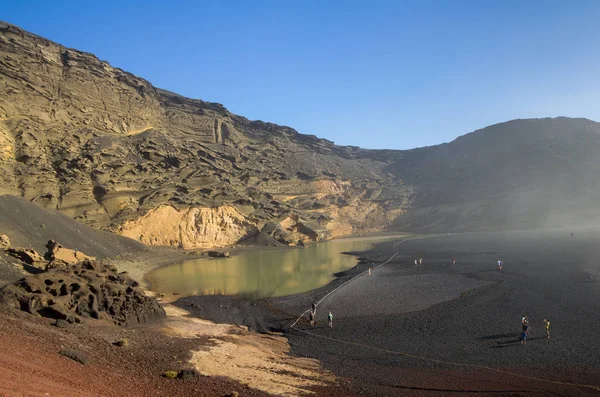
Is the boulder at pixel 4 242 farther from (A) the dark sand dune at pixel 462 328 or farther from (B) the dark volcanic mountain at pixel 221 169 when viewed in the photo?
(A) the dark sand dune at pixel 462 328

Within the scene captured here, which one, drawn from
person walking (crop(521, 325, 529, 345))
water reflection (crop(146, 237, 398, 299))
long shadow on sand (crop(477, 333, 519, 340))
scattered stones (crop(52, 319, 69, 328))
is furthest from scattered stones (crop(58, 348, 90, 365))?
water reflection (crop(146, 237, 398, 299))

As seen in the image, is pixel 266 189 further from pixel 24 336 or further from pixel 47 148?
pixel 24 336

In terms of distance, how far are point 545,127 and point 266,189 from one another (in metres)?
104

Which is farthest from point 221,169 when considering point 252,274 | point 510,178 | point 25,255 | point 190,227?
Result: point 510,178

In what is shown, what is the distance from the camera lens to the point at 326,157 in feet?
392

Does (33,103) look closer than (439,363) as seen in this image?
No

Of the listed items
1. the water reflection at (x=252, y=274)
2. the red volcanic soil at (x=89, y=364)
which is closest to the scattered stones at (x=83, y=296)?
the red volcanic soil at (x=89, y=364)

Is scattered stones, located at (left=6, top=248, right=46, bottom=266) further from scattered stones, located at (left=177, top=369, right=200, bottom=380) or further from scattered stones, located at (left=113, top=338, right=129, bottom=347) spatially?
scattered stones, located at (left=177, top=369, right=200, bottom=380)

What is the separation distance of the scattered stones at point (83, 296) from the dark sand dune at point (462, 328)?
820cm

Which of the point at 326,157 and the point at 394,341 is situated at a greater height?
the point at 326,157

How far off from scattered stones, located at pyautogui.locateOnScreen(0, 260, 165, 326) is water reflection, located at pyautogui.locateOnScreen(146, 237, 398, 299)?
10510 millimetres

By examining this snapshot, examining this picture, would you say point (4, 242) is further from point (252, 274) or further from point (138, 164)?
point (138, 164)

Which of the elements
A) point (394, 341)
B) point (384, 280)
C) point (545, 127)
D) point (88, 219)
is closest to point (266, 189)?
point (88, 219)

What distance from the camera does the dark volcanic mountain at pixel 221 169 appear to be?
167 ft
